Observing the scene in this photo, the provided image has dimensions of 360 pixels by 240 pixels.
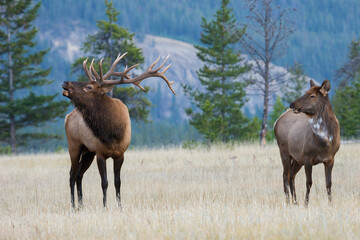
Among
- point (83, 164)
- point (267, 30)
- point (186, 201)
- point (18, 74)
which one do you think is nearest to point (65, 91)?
point (83, 164)

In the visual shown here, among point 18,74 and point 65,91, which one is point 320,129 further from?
point 18,74

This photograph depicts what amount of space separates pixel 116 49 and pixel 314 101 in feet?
70.6

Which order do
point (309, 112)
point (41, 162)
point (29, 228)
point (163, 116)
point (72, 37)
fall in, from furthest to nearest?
point (72, 37), point (163, 116), point (41, 162), point (309, 112), point (29, 228)

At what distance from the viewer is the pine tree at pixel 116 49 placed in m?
27.6

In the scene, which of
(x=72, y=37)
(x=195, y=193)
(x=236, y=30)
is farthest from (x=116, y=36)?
(x=72, y=37)

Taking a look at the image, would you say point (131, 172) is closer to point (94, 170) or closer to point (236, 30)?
point (94, 170)

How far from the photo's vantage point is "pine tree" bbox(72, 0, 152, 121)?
27.6m

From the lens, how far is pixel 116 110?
7762mm

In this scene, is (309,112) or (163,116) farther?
(163,116)

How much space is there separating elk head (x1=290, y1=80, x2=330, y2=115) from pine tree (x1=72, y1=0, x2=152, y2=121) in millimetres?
20286

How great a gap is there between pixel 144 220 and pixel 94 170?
755 centimetres

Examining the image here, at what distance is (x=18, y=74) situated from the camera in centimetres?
3148

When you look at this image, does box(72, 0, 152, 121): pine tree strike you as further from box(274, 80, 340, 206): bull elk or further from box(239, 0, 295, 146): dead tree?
box(274, 80, 340, 206): bull elk

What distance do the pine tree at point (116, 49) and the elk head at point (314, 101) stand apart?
20.3 m
